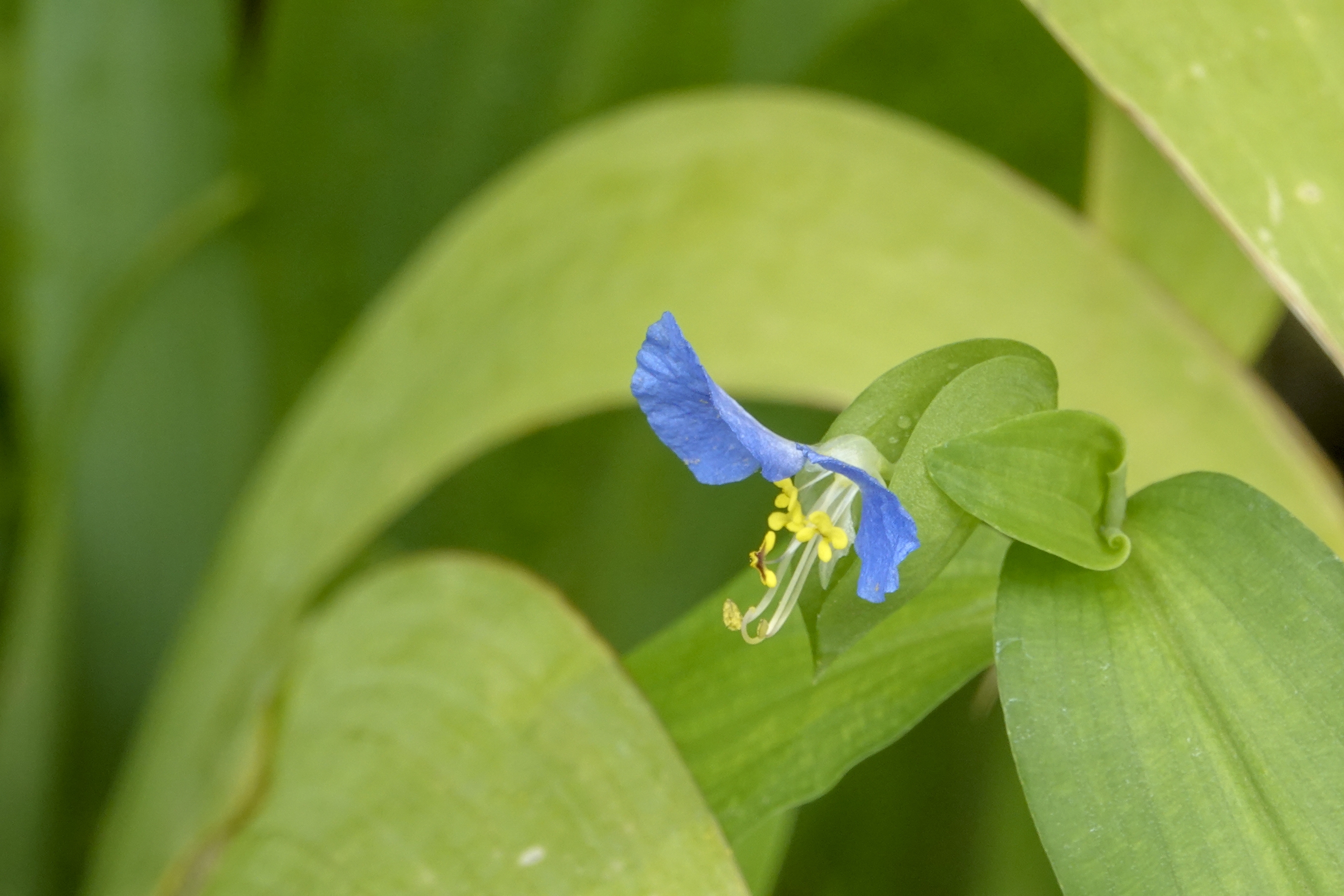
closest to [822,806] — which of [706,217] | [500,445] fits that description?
[500,445]

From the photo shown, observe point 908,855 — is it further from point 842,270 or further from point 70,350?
point 70,350

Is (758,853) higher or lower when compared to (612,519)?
lower

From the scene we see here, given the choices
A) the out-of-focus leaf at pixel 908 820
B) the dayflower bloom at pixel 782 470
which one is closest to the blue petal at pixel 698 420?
the dayflower bloom at pixel 782 470

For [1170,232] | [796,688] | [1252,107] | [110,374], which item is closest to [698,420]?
[796,688]

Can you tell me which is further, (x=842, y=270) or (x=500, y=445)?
(x=500, y=445)

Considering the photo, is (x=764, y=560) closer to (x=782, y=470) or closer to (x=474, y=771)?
(x=782, y=470)

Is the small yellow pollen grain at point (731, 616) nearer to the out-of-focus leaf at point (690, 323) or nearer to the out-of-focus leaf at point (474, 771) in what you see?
the out-of-focus leaf at point (474, 771)

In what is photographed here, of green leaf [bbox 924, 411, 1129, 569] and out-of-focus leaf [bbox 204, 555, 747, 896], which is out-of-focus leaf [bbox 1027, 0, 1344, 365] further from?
out-of-focus leaf [bbox 204, 555, 747, 896]

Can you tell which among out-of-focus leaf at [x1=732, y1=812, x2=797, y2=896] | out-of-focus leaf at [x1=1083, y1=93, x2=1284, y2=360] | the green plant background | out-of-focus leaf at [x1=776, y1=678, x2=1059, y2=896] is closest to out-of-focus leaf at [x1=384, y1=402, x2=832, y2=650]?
the green plant background
